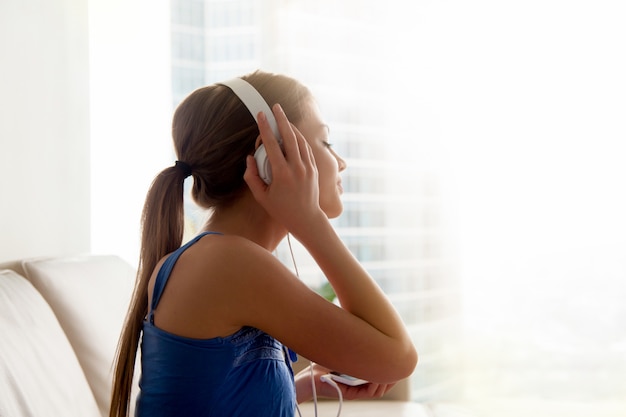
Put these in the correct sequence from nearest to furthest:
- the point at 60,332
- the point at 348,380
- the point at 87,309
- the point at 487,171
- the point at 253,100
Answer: the point at 253,100 → the point at 348,380 → the point at 60,332 → the point at 87,309 → the point at 487,171

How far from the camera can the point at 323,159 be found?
1.11 meters

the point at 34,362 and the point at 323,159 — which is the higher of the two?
the point at 323,159

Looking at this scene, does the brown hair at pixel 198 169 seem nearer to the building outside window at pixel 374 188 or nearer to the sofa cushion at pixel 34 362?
the sofa cushion at pixel 34 362

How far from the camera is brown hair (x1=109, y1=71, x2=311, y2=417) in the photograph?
105cm

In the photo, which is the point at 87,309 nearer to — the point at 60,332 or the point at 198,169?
the point at 60,332

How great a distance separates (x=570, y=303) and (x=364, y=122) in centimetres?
127

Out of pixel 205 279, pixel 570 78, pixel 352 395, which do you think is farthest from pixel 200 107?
pixel 570 78

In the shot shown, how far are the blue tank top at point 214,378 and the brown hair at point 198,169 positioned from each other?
0.11 meters

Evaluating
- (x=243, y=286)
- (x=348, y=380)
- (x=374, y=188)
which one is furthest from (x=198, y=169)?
(x=374, y=188)

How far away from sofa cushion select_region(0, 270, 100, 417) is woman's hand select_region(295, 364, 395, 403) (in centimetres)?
43

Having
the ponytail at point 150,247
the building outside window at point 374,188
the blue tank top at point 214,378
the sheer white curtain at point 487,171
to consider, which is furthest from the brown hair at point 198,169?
the building outside window at point 374,188

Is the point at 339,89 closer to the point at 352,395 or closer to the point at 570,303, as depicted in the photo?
the point at 570,303

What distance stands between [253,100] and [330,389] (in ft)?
1.73

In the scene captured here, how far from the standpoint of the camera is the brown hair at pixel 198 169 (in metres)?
1.05
